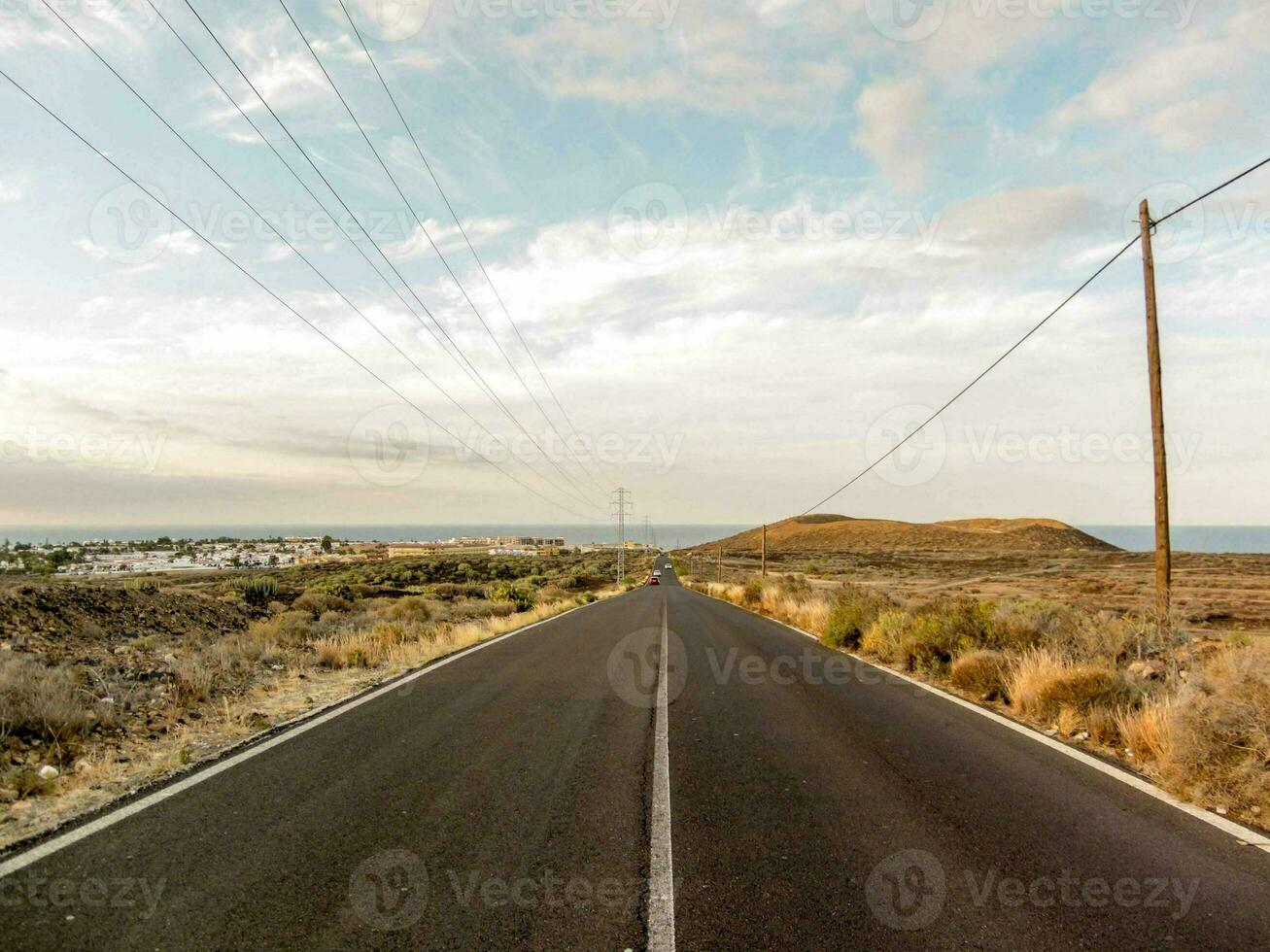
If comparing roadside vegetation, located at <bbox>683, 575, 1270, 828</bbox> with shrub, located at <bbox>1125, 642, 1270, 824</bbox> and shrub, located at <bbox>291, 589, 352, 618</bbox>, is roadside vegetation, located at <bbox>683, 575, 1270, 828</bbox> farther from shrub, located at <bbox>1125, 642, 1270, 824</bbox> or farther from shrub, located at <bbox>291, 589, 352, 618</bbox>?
shrub, located at <bbox>291, 589, 352, 618</bbox>

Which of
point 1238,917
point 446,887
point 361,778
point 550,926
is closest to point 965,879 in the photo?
point 1238,917

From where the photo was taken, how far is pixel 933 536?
458 feet

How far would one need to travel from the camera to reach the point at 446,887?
3.98m

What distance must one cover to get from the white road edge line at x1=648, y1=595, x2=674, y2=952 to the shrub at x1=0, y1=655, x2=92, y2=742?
5.43 m

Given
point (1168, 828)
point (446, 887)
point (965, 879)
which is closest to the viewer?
point (446, 887)

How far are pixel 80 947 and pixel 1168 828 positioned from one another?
637 centimetres

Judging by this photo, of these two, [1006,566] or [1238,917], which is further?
[1006,566]

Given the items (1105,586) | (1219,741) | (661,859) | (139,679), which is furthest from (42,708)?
(1105,586)

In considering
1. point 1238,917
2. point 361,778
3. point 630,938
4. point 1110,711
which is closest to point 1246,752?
point 1110,711

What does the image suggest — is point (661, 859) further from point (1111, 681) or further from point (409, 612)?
point (409, 612)

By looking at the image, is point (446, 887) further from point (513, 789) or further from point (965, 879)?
point (965, 879)

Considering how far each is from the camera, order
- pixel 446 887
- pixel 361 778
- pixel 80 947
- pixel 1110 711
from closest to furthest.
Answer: pixel 80 947, pixel 446 887, pixel 361 778, pixel 1110 711

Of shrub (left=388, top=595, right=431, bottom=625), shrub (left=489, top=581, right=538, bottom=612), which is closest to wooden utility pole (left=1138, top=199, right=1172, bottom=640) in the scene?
shrub (left=388, top=595, right=431, bottom=625)

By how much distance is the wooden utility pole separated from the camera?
38.7 feet
